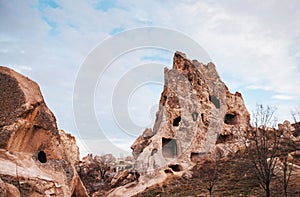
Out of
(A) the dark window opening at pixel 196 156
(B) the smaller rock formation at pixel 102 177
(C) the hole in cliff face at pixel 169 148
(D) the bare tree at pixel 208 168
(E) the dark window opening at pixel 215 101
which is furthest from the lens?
(E) the dark window opening at pixel 215 101

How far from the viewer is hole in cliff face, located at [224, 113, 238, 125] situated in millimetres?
39094

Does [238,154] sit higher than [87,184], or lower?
higher

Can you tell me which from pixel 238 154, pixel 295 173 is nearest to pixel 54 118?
pixel 295 173

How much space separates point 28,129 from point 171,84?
29.2 m

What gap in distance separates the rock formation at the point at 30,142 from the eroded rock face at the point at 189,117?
21270 mm

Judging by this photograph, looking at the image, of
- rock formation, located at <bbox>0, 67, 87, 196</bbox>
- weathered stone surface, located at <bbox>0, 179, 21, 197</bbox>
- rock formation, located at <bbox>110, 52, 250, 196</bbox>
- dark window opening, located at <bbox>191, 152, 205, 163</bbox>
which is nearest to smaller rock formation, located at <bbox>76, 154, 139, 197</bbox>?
rock formation, located at <bbox>110, 52, 250, 196</bbox>

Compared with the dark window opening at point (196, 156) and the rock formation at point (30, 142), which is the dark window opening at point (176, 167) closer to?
the dark window opening at point (196, 156)

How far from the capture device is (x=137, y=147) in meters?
38.0

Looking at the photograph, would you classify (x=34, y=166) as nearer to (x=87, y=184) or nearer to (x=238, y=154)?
(x=238, y=154)

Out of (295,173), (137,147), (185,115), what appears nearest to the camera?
(295,173)

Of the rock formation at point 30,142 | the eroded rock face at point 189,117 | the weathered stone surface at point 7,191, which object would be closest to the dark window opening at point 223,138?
the eroded rock face at point 189,117

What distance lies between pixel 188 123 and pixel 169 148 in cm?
366

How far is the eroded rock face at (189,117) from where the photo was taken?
3278 cm

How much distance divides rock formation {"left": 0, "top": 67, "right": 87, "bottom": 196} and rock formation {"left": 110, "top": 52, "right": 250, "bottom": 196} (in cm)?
1971
